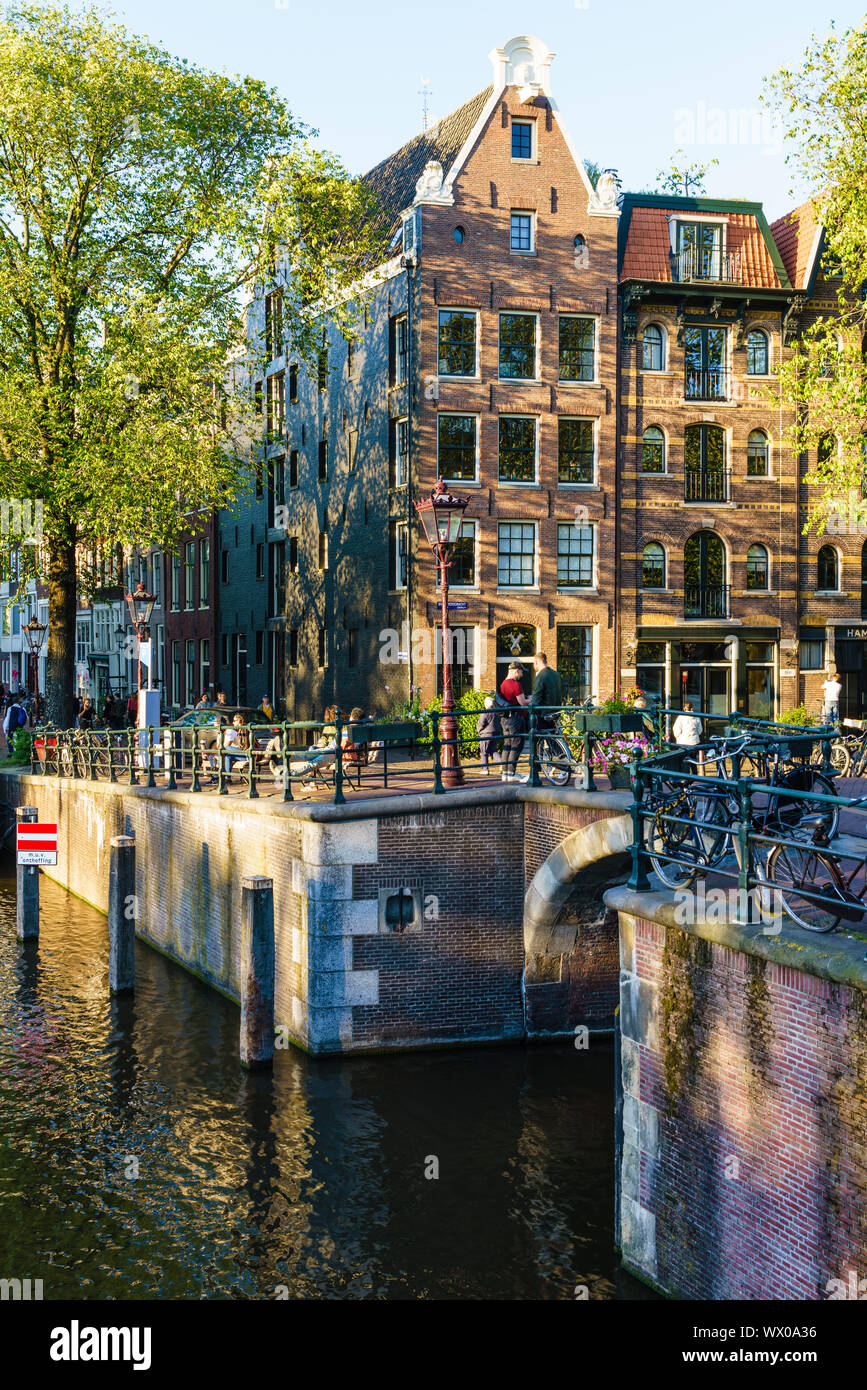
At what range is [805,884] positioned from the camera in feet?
29.7

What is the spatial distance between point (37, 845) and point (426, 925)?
831 centimetres

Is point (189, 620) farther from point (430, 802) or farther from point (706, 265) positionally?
point (430, 802)

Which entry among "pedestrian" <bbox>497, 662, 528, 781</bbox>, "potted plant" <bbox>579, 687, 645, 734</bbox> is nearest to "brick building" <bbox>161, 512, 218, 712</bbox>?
"pedestrian" <bbox>497, 662, 528, 781</bbox>

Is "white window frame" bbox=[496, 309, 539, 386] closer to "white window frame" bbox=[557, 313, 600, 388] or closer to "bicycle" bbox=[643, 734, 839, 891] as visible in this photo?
"white window frame" bbox=[557, 313, 600, 388]

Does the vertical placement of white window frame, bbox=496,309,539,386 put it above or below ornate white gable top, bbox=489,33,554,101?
below

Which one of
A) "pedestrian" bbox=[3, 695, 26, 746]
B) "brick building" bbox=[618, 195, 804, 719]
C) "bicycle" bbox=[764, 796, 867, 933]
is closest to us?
"bicycle" bbox=[764, 796, 867, 933]

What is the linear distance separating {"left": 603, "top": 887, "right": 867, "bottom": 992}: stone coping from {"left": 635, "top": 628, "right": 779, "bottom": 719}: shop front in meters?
22.9

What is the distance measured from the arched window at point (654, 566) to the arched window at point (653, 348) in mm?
4458

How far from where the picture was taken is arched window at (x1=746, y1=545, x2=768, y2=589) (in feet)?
112

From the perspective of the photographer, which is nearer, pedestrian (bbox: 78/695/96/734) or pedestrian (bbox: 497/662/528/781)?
pedestrian (bbox: 497/662/528/781)

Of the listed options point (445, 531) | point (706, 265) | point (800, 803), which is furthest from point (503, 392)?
point (800, 803)

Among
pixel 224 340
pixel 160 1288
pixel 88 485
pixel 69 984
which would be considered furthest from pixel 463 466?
pixel 160 1288

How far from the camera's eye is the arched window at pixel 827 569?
3481cm

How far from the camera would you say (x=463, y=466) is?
3125 centimetres
